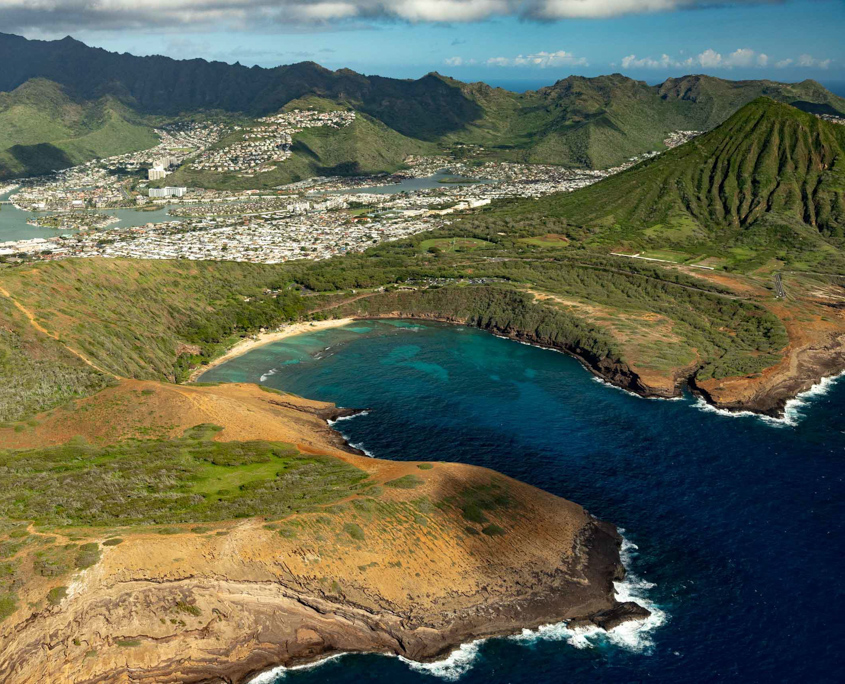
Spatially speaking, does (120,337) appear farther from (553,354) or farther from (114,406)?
(553,354)

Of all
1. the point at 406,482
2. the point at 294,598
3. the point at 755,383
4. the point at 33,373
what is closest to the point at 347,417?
the point at 406,482

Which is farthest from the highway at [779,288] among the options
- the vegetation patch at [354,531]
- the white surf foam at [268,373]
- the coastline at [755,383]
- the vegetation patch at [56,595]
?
the vegetation patch at [56,595]

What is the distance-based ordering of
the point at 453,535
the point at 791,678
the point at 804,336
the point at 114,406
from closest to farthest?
the point at 791,678
the point at 453,535
the point at 114,406
the point at 804,336

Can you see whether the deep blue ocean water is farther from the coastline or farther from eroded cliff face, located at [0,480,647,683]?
eroded cliff face, located at [0,480,647,683]

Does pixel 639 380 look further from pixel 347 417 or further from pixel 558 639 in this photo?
pixel 558 639

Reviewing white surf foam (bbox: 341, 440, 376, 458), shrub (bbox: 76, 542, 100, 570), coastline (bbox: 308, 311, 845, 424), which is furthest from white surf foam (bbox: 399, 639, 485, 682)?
coastline (bbox: 308, 311, 845, 424)

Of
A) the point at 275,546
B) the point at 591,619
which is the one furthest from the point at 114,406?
the point at 591,619
